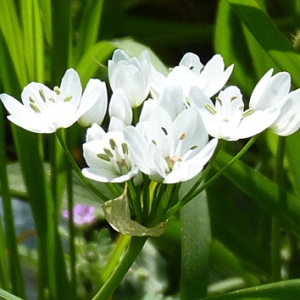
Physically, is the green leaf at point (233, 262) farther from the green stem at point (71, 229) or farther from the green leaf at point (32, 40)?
the green leaf at point (32, 40)

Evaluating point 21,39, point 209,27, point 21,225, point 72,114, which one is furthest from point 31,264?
point 209,27

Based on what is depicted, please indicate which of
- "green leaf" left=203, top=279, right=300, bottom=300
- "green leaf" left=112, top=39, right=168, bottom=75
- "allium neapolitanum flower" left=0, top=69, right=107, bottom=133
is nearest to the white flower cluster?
"allium neapolitanum flower" left=0, top=69, right=107, bottom=133

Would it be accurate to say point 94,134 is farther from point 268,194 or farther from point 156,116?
point 268,194

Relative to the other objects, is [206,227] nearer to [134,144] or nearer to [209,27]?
[134,144]

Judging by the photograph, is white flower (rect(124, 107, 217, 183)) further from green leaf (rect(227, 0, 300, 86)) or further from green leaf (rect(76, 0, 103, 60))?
green leaf (rect(76, 0, 103, 60))

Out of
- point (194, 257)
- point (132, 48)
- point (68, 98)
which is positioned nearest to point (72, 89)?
point (68, 98)

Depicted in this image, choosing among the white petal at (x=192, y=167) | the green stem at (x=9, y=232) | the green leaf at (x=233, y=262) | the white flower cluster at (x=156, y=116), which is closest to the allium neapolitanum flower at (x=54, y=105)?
the white flower cluster at (x=156, y=116)
